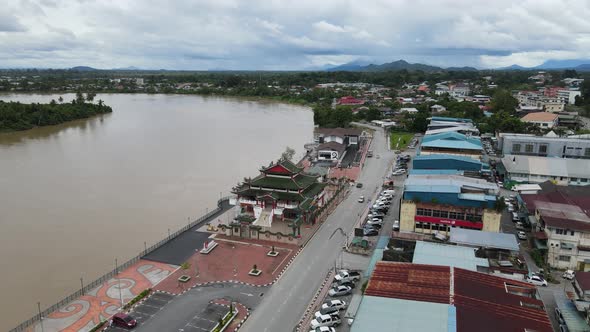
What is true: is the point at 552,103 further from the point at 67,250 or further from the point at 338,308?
the point at 67,250

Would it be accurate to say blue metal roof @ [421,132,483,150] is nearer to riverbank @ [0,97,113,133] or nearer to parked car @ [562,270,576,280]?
parked car @ [562,270,576,280]

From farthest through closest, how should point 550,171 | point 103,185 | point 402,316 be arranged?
point 103,185
point 550,171
point 402,316

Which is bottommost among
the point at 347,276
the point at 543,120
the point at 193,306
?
the point at 193,306

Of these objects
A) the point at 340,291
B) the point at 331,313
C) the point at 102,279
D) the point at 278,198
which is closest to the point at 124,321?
the point at 102,279

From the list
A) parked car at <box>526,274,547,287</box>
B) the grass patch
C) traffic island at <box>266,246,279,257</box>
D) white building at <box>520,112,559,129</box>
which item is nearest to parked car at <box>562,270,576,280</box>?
parked car at <box>526,274,547,287</box>

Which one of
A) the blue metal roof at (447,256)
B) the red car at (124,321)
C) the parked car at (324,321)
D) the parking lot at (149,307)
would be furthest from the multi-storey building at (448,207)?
the red car at (124,321)

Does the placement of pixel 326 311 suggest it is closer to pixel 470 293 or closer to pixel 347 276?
pixel 347 276
